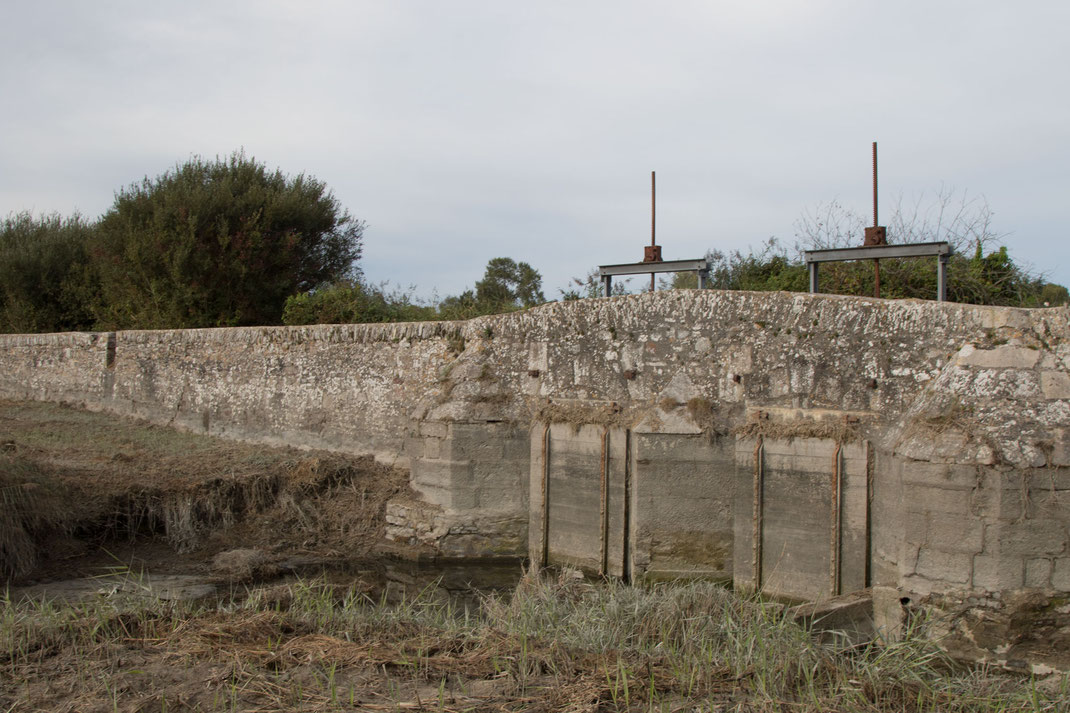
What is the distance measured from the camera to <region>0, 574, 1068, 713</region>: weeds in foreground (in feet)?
12.6

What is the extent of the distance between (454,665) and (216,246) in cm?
1523

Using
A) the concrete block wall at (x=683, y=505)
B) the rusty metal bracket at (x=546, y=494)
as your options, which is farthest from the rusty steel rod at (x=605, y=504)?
the rusty metal bracket at (x=546, y=494)

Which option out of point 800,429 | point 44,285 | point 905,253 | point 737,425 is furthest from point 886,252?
point 44,285

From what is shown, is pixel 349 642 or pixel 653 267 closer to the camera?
pixel 349 642

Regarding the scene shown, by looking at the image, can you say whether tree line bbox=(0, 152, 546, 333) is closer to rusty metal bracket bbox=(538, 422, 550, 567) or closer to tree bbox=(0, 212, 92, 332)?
tree bbox=(0, 212, 92, 332)

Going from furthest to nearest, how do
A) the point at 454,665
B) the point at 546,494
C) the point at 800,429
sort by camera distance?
the point at 546,494 → the point at 800,429 → the point at 454,665

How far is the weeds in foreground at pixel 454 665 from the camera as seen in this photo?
12.6ft

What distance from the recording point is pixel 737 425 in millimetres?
7305

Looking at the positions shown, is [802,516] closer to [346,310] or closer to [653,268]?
[653,268]

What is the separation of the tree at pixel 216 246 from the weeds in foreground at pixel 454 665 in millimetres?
13118

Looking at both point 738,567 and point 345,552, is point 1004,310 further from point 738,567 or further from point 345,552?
point 345,552

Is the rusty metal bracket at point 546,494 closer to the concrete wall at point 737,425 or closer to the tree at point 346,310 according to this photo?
the concrete wall at point 737,425

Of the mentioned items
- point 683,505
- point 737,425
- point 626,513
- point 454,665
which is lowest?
point 454,665

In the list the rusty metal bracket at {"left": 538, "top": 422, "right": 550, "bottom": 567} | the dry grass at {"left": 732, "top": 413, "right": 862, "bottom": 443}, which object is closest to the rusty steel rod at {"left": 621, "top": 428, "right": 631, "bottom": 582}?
the rusty metal bracket at {"left": 538, "top": 422, "right": 550, "bottom": 567}
